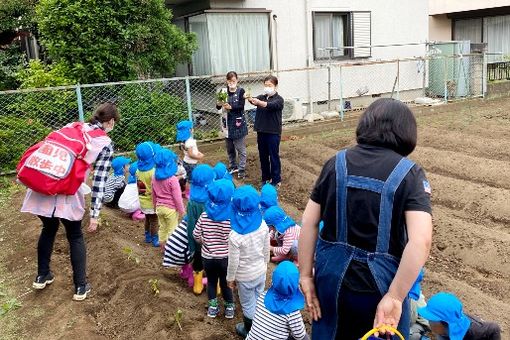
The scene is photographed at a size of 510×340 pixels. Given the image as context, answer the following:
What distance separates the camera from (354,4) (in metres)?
13.1

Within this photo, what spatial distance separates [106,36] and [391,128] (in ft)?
26.7

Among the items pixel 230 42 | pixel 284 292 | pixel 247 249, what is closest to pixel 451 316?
pixel 284 292

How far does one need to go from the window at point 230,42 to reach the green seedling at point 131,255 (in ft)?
21.9

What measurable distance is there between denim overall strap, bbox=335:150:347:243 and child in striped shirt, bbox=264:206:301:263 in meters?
2.46

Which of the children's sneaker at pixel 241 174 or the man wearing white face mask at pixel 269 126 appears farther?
the children's sneaker at pixel 241 174

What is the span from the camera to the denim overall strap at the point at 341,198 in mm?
2135

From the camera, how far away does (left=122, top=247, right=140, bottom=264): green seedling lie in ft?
16.1

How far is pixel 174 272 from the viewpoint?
4875 mm

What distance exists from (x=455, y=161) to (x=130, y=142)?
560cm

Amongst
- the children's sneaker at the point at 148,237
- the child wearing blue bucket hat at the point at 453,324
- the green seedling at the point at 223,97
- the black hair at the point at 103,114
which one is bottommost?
the children's sneaker at the point at 148,237

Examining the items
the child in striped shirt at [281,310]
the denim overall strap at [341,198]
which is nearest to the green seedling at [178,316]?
the child in striped shirt at [281,310]

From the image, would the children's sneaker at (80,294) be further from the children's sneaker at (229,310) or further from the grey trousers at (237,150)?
the grey trousers at (237,150)

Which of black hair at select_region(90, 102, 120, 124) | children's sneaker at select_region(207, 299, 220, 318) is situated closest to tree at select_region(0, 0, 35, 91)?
black hair at select_region(90, 102, 120, 124)

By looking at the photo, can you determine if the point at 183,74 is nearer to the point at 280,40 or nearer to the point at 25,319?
the point at 280,40
